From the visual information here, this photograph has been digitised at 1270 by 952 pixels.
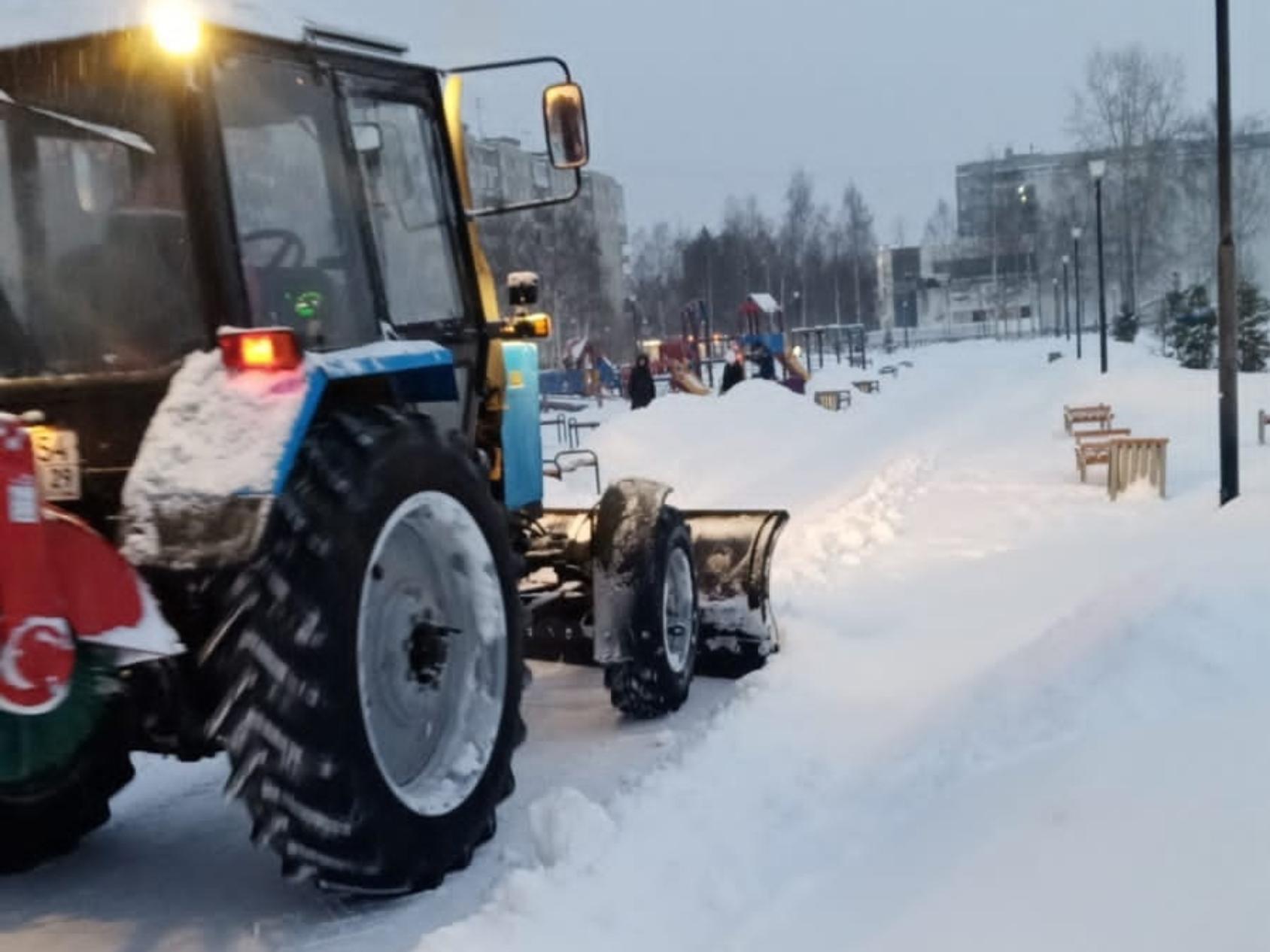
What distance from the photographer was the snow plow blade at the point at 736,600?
7.48 m

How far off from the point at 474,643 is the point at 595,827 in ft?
2.36

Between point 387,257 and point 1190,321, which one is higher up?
point 387,257

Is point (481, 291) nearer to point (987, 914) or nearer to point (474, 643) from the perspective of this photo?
point (474, 643)

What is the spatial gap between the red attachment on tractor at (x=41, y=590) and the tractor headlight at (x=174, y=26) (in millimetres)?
1253

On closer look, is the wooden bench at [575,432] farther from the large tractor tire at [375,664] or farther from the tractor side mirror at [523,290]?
the large tractor tire at [375,664]

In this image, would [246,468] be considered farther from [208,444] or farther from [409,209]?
[409,209]

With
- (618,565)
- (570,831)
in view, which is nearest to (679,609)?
(618,565)

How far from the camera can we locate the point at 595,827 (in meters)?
4.74

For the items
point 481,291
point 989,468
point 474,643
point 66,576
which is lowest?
point 989,468

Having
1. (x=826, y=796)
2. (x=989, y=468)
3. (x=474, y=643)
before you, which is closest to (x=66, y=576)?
(x=474, y=643)

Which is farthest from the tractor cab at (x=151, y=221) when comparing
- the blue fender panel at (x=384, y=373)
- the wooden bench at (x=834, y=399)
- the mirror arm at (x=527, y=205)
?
the wooden bench at (x=834, y=399)

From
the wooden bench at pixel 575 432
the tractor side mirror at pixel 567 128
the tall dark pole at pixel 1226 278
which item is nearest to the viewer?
the tractor side mirror at pixel 567 128

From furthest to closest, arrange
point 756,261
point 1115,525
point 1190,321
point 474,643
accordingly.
A: point 756,261 < point 1190,321 < point 1115,525 < point 474,643

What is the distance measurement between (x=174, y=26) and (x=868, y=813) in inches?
130
